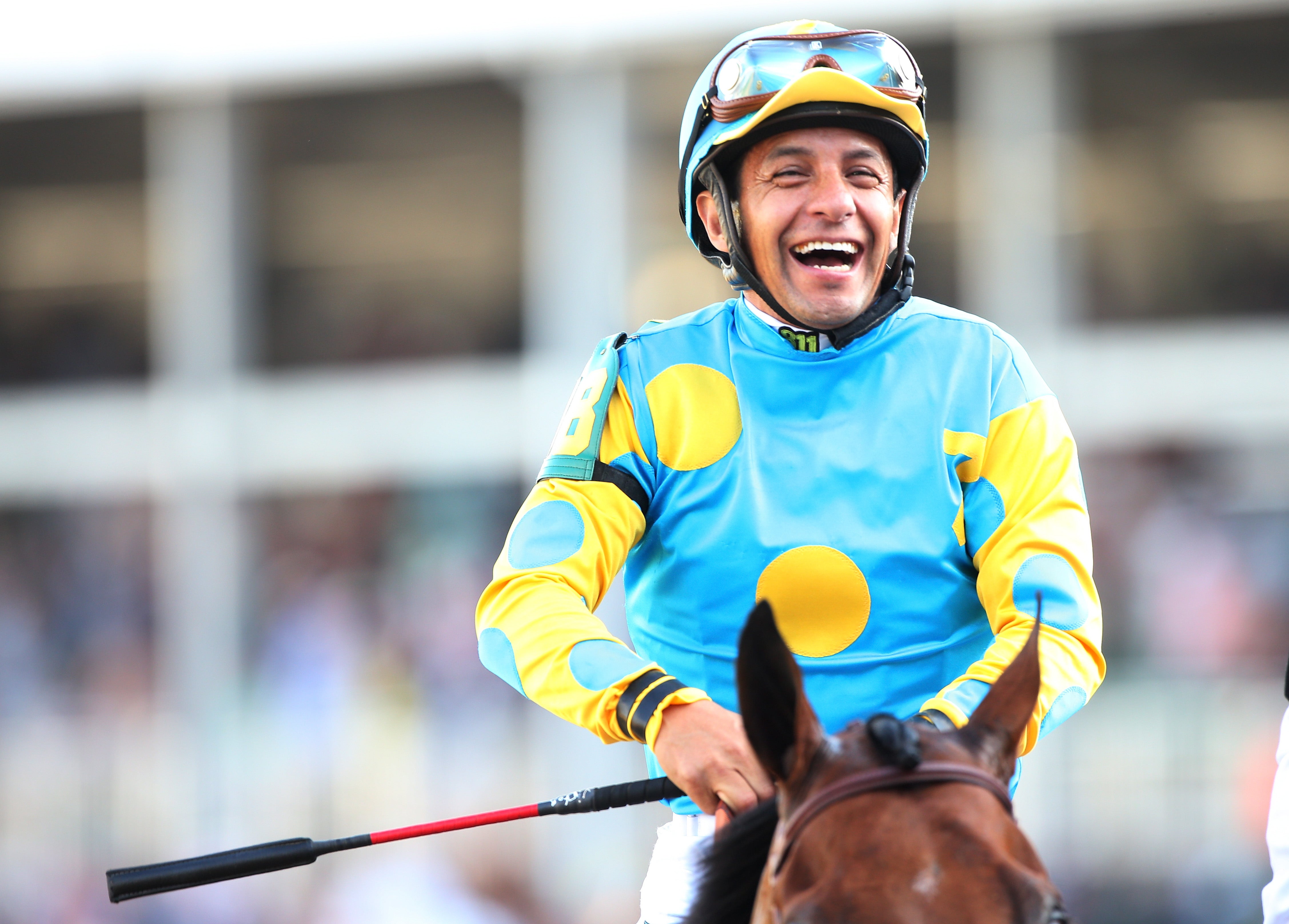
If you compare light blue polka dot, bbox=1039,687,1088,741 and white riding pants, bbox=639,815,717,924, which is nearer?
light blue polka dot, bbox=1039,687,1088,741

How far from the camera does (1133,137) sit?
8.73 metres

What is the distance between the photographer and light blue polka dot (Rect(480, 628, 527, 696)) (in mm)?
1988

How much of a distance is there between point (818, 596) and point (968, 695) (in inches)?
16.4

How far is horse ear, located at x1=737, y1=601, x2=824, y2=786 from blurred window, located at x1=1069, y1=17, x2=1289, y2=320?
7.11 metres

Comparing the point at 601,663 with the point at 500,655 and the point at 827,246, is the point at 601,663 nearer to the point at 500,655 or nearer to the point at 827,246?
the point at 500,655

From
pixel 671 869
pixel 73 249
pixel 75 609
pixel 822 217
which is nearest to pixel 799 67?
pixel 822 217

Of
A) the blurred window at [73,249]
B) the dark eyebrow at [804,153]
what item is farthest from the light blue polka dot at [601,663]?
the blurred window at [73,249]

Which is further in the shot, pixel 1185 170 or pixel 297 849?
pixel 1185 170

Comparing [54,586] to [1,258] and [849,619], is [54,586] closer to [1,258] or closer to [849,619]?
[1,258]

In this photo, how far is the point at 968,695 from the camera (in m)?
1.74

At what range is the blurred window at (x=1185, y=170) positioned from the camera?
26.9 ft

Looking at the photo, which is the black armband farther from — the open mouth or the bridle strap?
the open mouth

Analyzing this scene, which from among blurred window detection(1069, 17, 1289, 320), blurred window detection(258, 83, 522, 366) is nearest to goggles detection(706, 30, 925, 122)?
blurred window detection(1069, 17, 1289, 320)


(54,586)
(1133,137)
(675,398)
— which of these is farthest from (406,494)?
(675,398)
